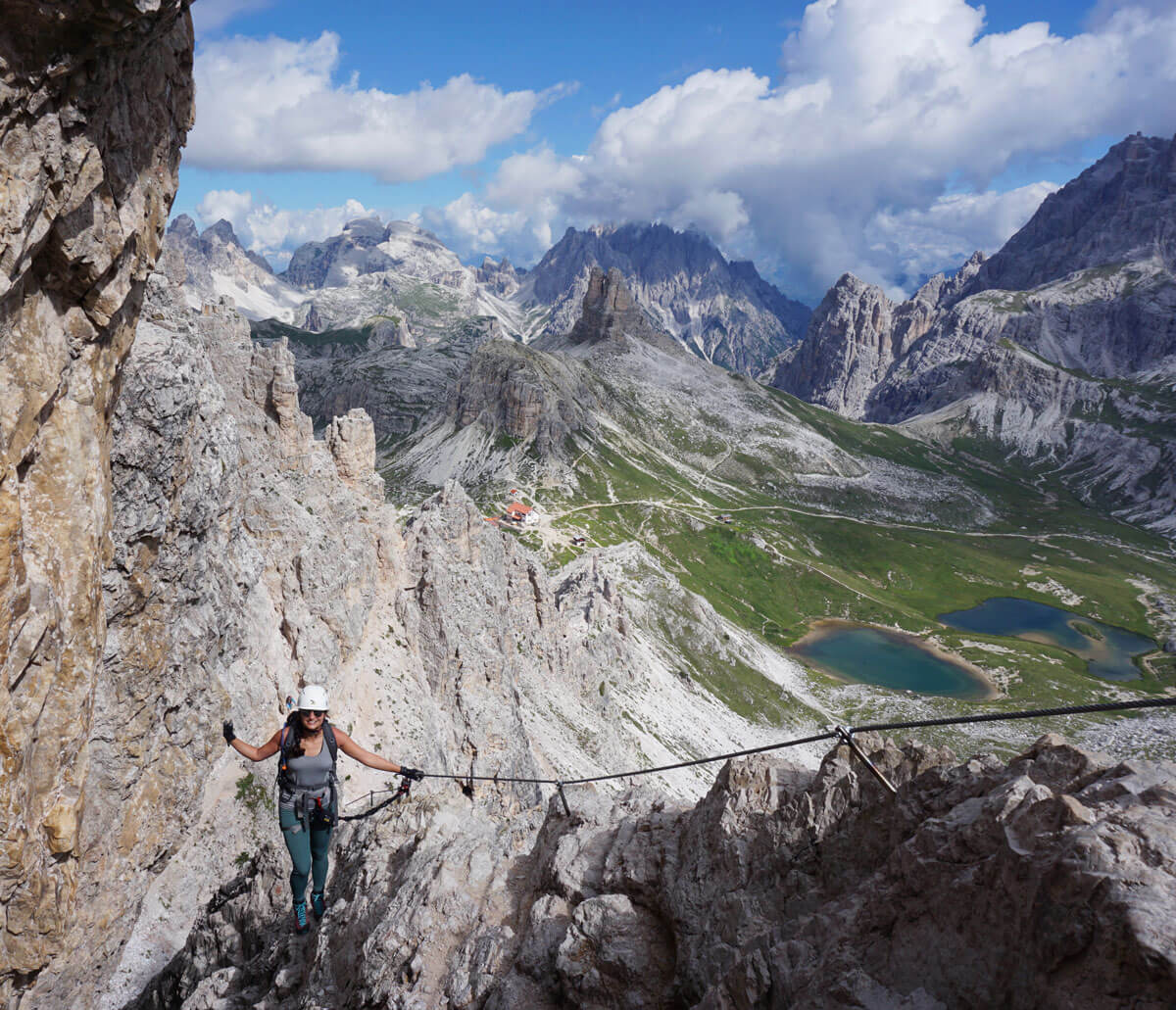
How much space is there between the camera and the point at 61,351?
1098 cm

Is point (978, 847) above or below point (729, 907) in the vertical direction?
above

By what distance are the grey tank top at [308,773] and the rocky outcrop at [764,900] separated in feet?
11.8

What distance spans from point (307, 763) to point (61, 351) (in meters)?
9.58

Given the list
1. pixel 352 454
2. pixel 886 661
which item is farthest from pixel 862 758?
pixel 886 661

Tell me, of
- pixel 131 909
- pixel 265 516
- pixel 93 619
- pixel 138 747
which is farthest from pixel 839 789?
pixel 265 516

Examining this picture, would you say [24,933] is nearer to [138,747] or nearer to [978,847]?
[138,747]

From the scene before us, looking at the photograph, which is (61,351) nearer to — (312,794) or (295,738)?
(295,738)

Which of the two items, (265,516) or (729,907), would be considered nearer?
(729,907)

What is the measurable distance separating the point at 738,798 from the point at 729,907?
2.27m

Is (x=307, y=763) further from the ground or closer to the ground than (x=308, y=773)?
further from the ground

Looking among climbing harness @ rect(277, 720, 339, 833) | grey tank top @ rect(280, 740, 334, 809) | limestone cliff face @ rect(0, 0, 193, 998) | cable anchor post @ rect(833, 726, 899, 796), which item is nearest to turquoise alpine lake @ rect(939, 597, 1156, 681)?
cable anchor post @ rect(833, 726, 899, 796)

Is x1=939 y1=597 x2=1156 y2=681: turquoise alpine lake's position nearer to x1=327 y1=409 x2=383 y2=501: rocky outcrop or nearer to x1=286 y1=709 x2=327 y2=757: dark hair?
x1=327 y1=409 x2=383 y2=501: rocky outcrop

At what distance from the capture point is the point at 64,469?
11367 millimetres

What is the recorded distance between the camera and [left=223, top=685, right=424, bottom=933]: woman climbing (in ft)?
46.9
